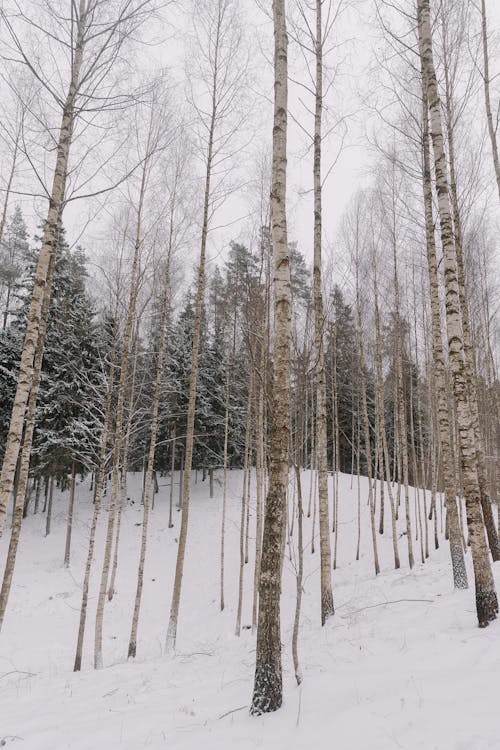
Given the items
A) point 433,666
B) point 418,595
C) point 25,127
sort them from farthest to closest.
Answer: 1. point 418,595
2. point 25,127
3. point 433,666

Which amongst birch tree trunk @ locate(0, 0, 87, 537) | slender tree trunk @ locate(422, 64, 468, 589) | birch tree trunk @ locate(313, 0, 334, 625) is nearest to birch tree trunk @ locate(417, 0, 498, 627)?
slender tree trunk @ locate(422, 64, 468, 589)

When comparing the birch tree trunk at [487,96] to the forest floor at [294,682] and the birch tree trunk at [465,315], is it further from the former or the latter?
the forest floor at [294,682]

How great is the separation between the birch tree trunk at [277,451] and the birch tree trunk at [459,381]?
2391mm

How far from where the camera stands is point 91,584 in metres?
16.1

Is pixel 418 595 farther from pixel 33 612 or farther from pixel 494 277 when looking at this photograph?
pixel 33 612

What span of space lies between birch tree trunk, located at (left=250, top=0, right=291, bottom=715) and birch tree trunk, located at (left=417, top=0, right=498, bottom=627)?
239cm

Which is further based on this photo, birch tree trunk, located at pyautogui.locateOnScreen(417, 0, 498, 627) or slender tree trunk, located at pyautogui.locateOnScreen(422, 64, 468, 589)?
slender tree trunk, located at pyautogui.locateOnScreen(422, 64, 468, 589)

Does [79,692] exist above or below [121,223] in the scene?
below

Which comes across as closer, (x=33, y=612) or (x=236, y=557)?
(x=33, y=612)

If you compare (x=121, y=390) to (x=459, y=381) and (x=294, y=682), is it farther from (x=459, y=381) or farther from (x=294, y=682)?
(x=459, y=381)

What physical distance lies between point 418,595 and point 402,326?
33.9ft

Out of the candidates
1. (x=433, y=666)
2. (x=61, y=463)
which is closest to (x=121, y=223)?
(x=433, y=666)

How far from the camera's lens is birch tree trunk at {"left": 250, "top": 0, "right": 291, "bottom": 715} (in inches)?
153

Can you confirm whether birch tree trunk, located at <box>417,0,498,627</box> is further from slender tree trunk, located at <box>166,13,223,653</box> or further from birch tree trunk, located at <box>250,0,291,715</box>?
slender tree trunk, located at <box>166,13,223,653</box>
